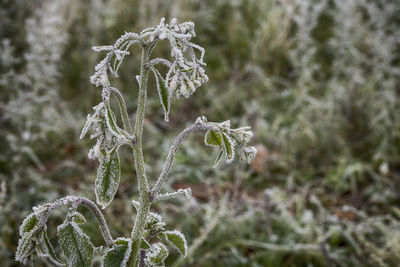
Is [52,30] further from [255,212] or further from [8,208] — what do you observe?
[255,212]

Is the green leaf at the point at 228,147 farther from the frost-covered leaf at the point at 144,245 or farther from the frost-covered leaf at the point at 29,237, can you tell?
the frost-covered leaf at the point at 29,237

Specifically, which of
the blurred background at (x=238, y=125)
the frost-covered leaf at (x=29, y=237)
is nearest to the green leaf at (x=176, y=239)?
the frost-covered leaf at (x=29, y=237)

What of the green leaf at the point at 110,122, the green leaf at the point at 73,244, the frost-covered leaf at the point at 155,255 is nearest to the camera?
the green leaf at the point at 110,122

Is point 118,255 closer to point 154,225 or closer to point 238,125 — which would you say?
point 154,225

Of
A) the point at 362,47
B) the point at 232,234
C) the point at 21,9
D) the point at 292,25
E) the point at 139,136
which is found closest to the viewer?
the point at 139,136

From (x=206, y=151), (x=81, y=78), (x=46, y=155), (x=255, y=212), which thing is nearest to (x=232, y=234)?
(x=255, y=212)
